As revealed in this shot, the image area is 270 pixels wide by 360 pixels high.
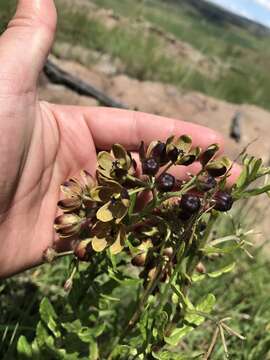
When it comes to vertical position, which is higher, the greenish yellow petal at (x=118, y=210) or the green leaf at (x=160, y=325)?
the greenish yellow petal at (x=118, y=210)

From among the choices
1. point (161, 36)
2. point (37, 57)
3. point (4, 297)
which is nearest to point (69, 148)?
point (37, 57)

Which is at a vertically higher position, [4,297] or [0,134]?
[0,134]

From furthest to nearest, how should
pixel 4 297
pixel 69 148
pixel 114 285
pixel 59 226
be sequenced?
pixel 4 297 → pixel 69 148 → pixel 114 285 → pixel 59 226

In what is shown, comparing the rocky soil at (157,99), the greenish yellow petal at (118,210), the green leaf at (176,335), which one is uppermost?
the greenish yellow petal at (118,210)

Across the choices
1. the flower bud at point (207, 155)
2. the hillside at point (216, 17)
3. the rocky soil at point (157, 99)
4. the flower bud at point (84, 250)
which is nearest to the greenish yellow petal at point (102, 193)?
the flower bud at point (84, 250)

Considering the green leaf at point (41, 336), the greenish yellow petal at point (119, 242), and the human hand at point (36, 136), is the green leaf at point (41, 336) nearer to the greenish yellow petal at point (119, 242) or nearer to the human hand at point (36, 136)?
the human hand at point (36, 136)

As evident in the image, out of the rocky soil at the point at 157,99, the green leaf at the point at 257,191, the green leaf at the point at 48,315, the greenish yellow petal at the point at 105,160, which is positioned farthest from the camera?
the rocky soil at the point at 157,99

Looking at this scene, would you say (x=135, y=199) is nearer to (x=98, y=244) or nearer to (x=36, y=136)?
(x=98, y=244)

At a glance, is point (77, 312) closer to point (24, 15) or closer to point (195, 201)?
point (195, 201)

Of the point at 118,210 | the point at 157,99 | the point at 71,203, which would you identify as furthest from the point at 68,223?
the point at 157,99
